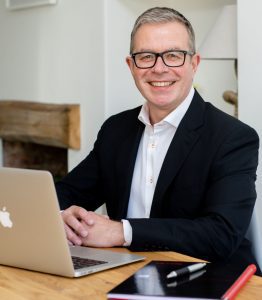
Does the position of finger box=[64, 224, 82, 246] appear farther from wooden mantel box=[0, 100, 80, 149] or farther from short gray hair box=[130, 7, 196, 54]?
wooden mantel box=[0, 100, 80, 149]

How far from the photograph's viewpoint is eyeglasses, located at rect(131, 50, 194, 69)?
77.2 inches

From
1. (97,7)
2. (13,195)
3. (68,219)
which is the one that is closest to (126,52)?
(97,7)

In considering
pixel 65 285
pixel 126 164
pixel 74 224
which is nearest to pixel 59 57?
pixel 126 164

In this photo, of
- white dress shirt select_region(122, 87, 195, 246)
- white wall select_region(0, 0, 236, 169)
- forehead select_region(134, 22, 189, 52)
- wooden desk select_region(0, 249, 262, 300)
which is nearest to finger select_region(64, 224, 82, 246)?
wooden desk select_region(0, 249, 262, 300)

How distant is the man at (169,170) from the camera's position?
1692mm

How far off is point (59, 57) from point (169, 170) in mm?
1932

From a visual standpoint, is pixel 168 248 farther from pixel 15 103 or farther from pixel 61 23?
pixel 15 103

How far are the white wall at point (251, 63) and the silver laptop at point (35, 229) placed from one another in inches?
52.6

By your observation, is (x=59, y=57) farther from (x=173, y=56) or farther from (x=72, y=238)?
(x=72, y=238)

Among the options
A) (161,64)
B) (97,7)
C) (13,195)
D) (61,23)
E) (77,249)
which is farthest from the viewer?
(61,23)

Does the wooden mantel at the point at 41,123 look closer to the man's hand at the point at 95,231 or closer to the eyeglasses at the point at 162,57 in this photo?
the eyeglasses at the point at 162,57

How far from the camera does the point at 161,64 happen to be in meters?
1.97

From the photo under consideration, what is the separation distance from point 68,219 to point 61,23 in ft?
6.93

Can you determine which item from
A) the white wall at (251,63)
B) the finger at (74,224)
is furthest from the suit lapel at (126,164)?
the white wall at (251,63)
